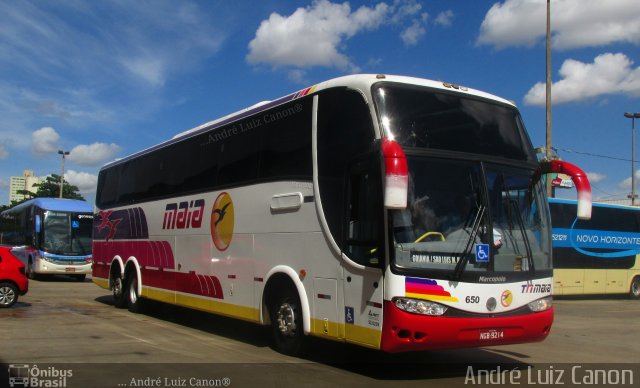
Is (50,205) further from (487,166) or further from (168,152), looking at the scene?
(487,166)

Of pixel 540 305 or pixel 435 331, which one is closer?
pixel 435 331

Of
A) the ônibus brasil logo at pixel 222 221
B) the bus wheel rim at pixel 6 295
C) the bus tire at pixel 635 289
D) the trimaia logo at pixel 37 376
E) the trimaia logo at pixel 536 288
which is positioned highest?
the ônibus brasil logo at pixel 222 221

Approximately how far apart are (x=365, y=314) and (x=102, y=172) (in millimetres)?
12405

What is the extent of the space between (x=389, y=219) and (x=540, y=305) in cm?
244

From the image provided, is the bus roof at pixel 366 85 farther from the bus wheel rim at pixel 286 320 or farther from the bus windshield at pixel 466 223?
the bus wheel rim at pixel 286 320

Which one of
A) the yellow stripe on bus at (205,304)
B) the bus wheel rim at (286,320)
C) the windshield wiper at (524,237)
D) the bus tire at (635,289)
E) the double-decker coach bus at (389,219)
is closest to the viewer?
the double-decker coach bus at (389,219)

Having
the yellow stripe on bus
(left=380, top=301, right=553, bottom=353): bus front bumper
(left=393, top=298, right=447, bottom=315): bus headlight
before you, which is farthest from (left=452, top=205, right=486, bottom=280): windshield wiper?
the yellow stripe on bus

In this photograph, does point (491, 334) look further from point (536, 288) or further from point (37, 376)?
point (37, 376)

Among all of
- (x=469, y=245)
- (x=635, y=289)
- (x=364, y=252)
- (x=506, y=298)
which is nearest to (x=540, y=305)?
(x=506, y=298)

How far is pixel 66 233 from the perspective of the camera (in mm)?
25812

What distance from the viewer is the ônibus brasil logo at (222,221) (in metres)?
10.3

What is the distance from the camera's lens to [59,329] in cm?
1068

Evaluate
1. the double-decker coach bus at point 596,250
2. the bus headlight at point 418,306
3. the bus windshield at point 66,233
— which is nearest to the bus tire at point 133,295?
the bus headlight at point 418,306

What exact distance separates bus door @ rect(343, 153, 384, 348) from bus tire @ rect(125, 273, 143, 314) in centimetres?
831
